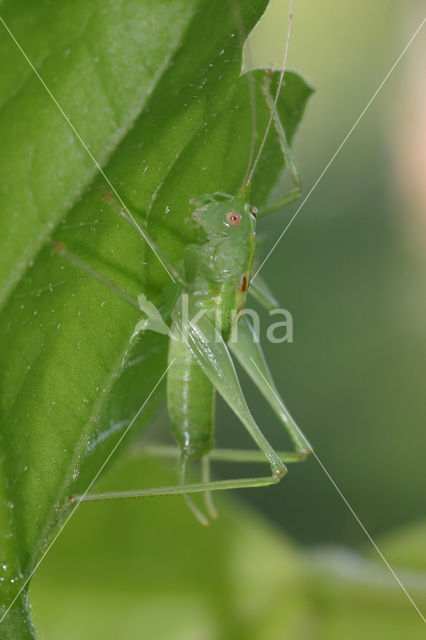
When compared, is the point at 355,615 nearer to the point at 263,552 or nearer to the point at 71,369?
the point at 263,552

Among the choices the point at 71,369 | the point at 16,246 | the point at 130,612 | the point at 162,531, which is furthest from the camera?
the point at 162,531

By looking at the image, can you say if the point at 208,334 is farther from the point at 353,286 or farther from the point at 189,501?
the point at 353,286

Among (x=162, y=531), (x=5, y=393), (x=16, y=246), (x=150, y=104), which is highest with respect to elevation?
(x=150, y=104)

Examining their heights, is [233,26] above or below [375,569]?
above

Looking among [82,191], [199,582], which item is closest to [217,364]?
[199,582]

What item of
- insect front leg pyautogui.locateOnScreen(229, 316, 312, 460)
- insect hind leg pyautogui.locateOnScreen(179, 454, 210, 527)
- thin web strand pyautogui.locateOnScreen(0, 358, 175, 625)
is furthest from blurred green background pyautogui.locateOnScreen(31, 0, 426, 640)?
thin web strand pyautogui.locateOnScreen(0, 358, 175, 625)

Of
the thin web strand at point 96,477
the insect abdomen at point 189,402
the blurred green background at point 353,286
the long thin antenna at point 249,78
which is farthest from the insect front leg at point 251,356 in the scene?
the blurred green background at point 353,286

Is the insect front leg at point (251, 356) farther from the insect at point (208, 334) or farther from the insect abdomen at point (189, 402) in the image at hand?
the insect abdomen at point (189, 402)

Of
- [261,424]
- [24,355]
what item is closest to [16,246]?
[24,355]
